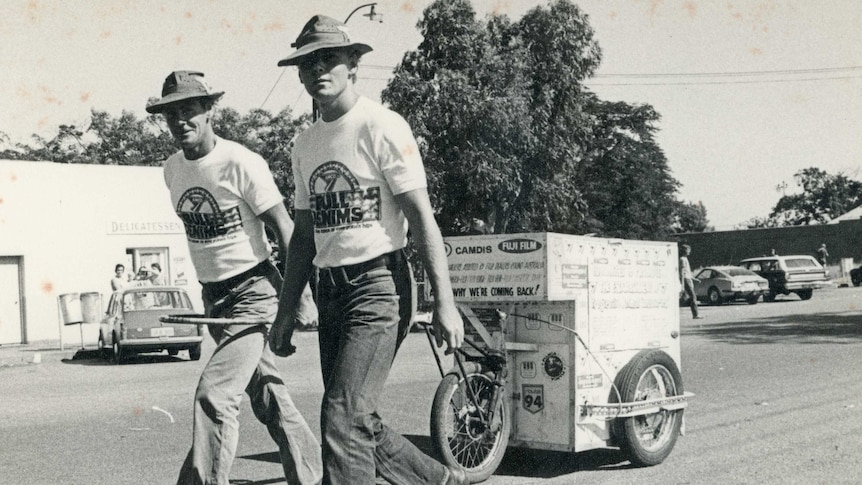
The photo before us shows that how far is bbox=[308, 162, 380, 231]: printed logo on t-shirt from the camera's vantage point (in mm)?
3814

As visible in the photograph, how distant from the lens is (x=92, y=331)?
26.0 metres

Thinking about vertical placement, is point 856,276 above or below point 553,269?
below

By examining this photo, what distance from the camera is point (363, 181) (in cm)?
382

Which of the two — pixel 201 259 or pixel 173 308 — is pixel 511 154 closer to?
pixel 173 308

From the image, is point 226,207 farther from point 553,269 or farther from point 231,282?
point 553,269

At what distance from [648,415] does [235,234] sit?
3.24 metres

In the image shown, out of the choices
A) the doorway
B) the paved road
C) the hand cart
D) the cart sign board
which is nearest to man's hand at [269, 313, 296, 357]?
the hand cart

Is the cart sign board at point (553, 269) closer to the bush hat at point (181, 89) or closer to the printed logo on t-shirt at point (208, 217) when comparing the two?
the printed logo on t-shirt at point (208, 217)

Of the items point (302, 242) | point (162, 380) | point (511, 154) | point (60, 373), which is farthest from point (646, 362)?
point (511, 154)

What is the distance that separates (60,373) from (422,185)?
14268 millimetres

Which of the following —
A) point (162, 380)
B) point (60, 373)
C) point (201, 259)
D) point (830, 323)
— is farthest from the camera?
point (830, 323)

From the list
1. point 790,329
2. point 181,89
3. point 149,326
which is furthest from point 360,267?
point 790,329

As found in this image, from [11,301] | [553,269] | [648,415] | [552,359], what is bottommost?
[648,415]

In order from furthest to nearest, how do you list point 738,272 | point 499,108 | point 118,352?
point 738,272, point 499,108, point 118,352
